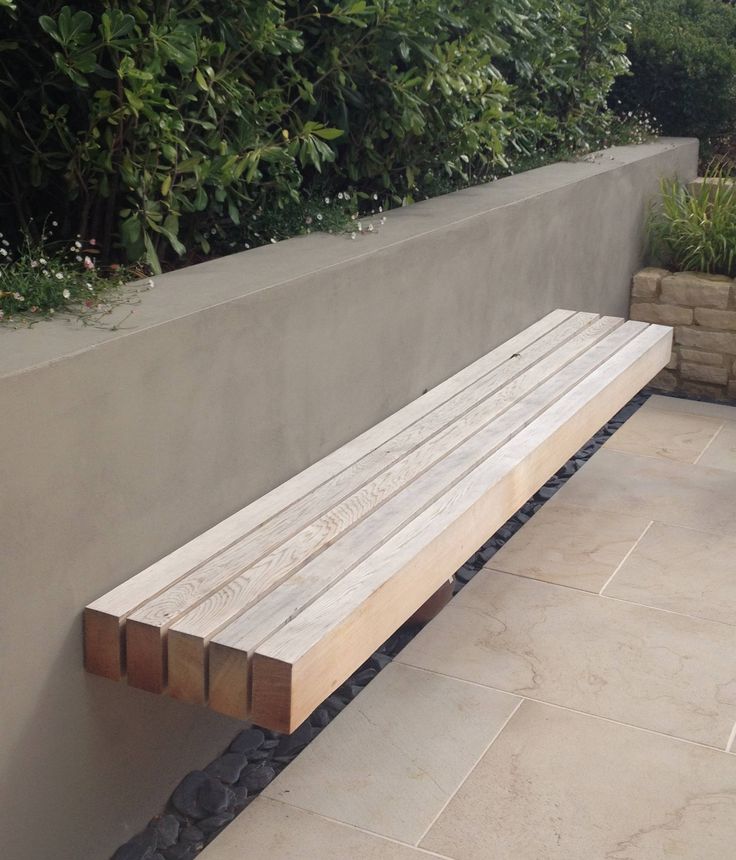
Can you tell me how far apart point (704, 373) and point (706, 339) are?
19cm

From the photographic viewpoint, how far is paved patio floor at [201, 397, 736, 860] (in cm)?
258

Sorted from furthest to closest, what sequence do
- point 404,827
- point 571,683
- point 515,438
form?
point 515,438 < point 571,683 < point 404,827

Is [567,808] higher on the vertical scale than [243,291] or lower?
lower

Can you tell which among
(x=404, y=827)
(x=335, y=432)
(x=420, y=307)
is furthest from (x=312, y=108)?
(x=404, y=827)

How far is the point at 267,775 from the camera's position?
2885 millimetres

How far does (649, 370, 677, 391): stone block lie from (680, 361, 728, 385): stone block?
58 mm

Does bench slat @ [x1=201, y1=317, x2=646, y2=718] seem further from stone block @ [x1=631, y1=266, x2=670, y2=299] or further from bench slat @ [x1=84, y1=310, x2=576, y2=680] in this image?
stone block @ [x1=631, y1=266, x2=670, y2=299]

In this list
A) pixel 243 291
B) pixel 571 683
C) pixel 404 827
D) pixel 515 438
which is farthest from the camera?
pixel 515 438

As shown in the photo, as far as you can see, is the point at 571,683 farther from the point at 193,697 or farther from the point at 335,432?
the point at 193,697

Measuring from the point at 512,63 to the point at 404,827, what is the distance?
3962 mm

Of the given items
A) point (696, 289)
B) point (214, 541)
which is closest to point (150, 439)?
point (214, 541)

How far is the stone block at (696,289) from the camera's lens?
19.2ft

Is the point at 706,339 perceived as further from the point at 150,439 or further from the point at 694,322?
the point at 150,439

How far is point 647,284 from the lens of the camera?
6.09 m
